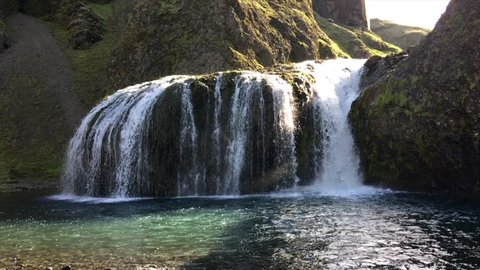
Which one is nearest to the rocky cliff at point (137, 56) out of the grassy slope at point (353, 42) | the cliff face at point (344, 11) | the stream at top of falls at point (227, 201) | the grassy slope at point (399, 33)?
the stream at top of falls at point (227, 201)

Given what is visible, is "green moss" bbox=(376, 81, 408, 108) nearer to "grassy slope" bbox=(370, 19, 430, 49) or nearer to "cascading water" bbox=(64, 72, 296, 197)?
"cascading water" bbox=(64, 72, 296, 197)

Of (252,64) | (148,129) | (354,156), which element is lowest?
(354,156)

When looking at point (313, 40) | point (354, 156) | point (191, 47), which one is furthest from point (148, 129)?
point (313, 40)

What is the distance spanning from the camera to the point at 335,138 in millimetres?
33250

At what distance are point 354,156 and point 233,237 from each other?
16704mm

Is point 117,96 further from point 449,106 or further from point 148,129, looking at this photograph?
point 449,106

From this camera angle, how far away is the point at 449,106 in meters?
26.8

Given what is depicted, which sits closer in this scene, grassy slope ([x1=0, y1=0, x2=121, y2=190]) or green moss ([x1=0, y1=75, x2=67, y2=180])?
green moss ([x1=0, y1=75, x2=67, y2=180])

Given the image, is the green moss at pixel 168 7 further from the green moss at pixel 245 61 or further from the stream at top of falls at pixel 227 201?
the stream at top of falls at pixel 227 201

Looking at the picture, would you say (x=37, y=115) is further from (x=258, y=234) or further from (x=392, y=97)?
(x=258, y=234)

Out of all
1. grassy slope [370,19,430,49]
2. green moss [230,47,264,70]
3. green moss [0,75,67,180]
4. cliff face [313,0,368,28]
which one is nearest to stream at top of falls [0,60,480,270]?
green moss [230,47,264,70]

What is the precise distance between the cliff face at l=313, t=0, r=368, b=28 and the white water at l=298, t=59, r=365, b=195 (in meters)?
82.1

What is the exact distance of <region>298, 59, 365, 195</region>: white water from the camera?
31625 millimetres

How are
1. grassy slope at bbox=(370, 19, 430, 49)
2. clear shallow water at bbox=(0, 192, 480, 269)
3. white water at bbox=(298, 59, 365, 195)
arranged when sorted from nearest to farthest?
clear shallow water at bbox=(0, 192, 480, 269) < white water at bbox=(298, 59, 365, 195) < grassy slope at bbox=(370, 19, 430, 49)
